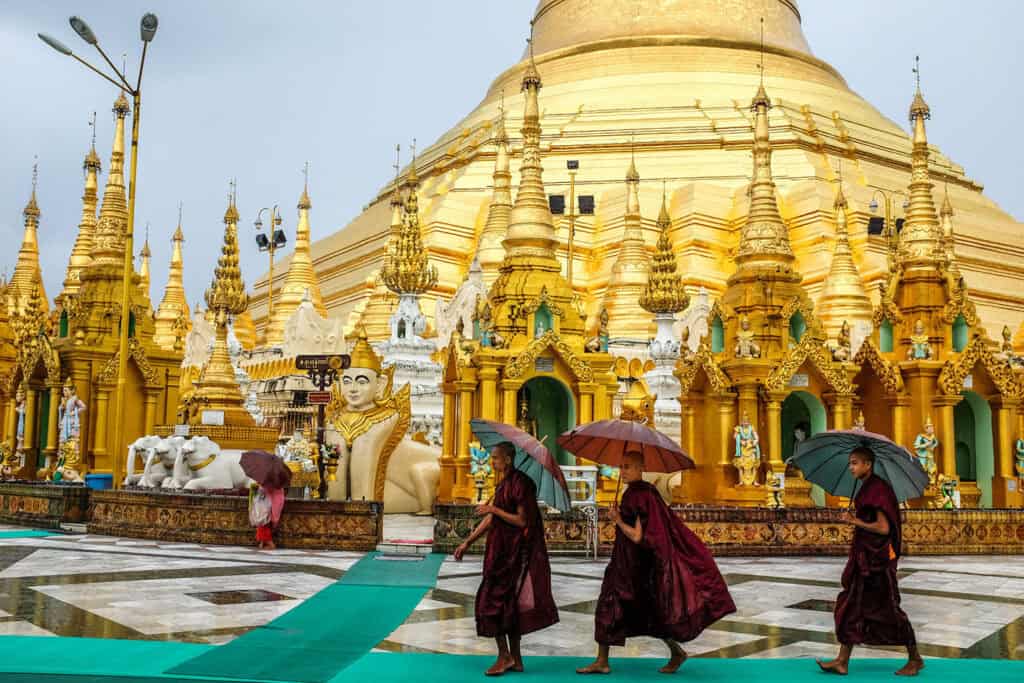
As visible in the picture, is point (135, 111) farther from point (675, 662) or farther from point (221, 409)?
point (675, 662)

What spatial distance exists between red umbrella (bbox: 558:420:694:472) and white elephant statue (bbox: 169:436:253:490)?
8988 mm

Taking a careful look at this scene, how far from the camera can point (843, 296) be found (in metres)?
28.0

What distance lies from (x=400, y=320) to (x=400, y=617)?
65.4 ft

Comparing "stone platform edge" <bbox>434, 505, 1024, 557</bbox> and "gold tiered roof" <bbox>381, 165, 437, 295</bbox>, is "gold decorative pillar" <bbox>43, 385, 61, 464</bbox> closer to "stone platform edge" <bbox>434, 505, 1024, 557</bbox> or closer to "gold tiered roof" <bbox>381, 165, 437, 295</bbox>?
"gold tiered roof" <bbox>381, 165, 437, 295</bbox>

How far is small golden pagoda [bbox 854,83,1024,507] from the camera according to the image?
1708 cm

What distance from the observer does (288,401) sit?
96.6 ft

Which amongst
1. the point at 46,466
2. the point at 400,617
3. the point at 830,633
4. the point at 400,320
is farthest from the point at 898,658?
the point at 400,320

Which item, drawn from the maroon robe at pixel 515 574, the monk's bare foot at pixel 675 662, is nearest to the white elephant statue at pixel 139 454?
the maroon robe at pixel 515 574

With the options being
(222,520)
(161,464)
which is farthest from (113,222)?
(222,520)

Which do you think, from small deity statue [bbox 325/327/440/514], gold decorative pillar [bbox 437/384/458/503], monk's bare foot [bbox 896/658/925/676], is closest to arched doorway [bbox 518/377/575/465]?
gold decorative pillar [bbox 437/384/458/503]

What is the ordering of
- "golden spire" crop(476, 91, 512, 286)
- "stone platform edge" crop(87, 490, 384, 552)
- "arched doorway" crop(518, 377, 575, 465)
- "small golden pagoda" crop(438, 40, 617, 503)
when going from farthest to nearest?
"golden spire" crop(476, 91, 512, 286), "arched doorway" crop(518, 377, 575, 465), "small golden pagoda" crop(438, 40, 617, 503), "stone platform edge" crop(87, 490, 384, 552)

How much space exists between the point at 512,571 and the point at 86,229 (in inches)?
912


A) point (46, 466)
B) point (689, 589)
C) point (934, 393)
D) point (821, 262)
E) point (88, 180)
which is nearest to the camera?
point (689, 589)

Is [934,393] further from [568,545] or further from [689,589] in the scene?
[689,589]
